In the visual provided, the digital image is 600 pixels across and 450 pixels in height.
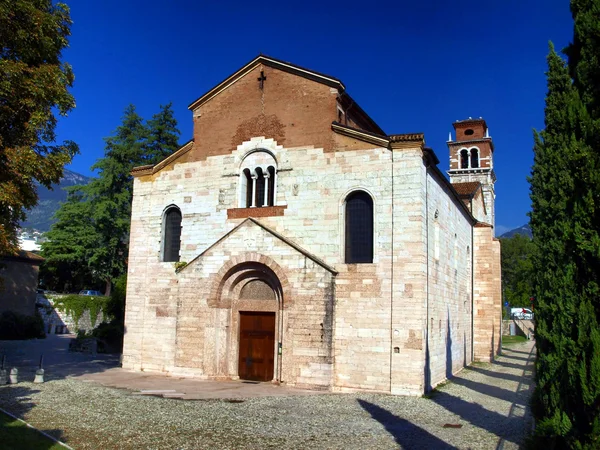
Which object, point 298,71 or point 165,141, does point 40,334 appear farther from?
point 298,71

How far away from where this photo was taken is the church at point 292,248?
53.3 ft

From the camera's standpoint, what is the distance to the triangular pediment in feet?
56.0

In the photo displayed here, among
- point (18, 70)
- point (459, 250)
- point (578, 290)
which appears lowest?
point (578, 290)

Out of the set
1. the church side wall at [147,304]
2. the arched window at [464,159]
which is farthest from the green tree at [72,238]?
the arched window at [464,159]

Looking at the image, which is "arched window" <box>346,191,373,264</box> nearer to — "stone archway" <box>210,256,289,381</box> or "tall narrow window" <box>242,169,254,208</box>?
"stone archway" <box>210,256,289,381</box>

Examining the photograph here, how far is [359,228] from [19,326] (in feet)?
90.8

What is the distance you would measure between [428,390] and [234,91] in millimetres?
13120

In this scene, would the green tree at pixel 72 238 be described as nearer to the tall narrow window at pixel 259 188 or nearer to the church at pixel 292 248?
the church at pixel 292 248

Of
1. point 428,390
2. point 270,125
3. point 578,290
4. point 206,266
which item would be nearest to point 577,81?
point 578,290

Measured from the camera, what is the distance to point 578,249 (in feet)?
20.5

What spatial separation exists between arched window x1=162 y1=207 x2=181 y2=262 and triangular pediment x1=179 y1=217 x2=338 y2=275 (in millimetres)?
1669

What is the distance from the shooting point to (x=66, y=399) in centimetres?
1399

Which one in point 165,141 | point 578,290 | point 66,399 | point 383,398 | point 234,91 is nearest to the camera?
point 578,290

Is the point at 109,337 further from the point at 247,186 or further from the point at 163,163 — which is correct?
the point at 247,186
